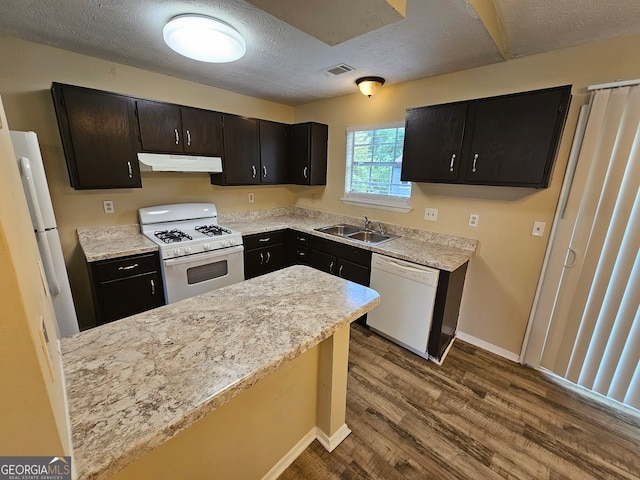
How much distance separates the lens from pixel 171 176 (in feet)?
9.48

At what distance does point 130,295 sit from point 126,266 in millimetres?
258

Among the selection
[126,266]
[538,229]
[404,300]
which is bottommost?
[404,300]

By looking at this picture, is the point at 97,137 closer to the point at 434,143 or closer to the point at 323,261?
the point at 323,261

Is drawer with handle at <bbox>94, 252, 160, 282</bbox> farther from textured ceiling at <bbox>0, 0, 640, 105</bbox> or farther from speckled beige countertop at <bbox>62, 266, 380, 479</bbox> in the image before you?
textured ceiling at <bbox>0, 0, 640, 105</bbox>

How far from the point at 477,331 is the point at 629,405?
996mm

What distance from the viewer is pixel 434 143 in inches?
90.2

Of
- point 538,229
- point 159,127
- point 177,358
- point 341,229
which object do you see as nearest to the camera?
point 177,358

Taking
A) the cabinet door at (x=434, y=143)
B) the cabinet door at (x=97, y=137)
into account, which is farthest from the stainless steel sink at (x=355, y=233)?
the cabinet door at (x=97, y=137)

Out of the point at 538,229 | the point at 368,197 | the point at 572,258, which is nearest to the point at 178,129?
the point at 368,197

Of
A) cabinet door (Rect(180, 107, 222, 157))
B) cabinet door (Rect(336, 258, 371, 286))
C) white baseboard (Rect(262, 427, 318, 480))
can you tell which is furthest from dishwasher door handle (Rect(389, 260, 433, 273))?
cabinet door (Rect(180, 107, 222, 157))

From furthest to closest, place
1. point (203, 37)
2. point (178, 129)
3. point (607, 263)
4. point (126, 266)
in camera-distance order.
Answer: point (178, 129) < point (126, 266) < point (607, 263) < point (203, 37)

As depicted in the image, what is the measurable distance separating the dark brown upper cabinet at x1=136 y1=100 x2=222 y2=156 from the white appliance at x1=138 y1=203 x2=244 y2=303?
0.64m

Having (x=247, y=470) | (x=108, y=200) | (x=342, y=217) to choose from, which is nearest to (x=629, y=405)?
(x=247, y=470)

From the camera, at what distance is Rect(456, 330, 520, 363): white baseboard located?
2.35 m
